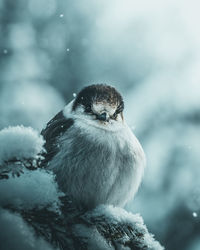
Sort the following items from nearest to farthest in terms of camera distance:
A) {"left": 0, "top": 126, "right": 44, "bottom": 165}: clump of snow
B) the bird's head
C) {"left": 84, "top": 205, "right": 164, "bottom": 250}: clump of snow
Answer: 1. {"left": 0, "top": 126, "right": 44, "bottom": 165}: clump of snow
2. {"left": 84, "top": 205, "right": 164, "bottom": 250}: clump of snow
3. the bird's head

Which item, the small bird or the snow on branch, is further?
the small bird

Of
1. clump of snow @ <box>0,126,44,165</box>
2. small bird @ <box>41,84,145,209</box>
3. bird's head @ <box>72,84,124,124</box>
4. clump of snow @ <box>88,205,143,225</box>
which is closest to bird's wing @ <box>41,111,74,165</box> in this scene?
small bird @ <box>41,84,145,209</box>

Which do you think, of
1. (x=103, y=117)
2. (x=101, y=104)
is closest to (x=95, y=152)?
(x=103, y=117)

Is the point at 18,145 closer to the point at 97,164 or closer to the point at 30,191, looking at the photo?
the point at 30,191

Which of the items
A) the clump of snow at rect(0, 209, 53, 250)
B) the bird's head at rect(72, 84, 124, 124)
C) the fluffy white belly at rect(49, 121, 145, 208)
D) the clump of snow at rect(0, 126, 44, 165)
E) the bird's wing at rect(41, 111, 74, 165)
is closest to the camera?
the clump of snow at rect(0, 209, 53, 250)

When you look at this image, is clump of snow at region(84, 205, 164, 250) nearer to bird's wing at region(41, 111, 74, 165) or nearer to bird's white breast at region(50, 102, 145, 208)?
bird's white breast at region(50, 102, 145, 208)

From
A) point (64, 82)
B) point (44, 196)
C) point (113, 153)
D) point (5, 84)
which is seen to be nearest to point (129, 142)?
Answer: point (113, 153)

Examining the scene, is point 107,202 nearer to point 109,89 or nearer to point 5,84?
point 109,89

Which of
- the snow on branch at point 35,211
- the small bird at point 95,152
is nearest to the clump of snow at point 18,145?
the snow on branch at point 35,211
